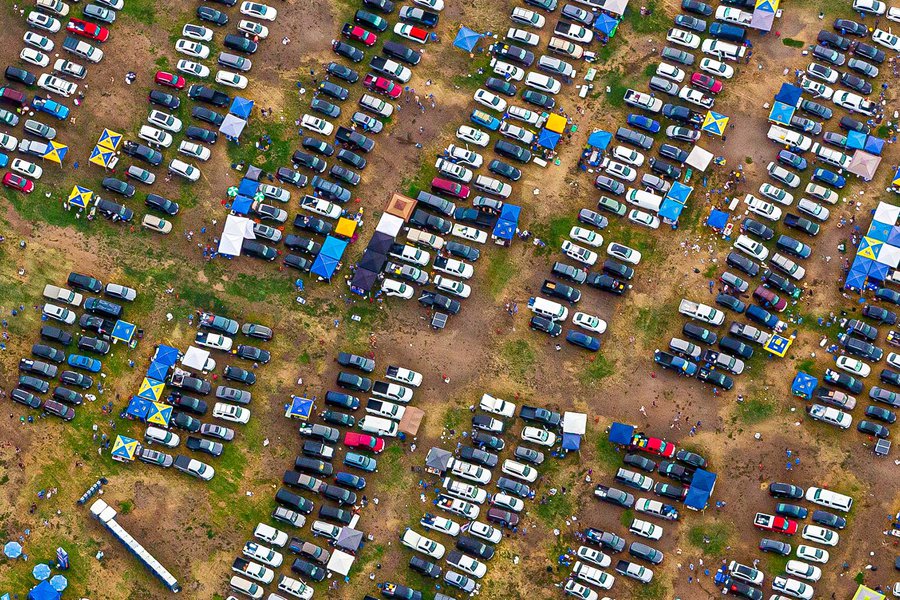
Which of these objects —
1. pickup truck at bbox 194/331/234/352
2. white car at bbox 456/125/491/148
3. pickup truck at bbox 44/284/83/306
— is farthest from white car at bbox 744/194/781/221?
pickup truck at bbox 44/284/83/306

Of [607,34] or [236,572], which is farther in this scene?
[607,34]

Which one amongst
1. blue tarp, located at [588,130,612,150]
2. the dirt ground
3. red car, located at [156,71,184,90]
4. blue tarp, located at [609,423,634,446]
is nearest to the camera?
the dirt ground

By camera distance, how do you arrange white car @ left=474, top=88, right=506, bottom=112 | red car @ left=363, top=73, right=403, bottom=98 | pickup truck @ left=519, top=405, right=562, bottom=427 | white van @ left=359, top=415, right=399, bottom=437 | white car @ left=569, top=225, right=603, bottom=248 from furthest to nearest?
red car @ left=363, top=73, right=403, bottom=98, white car @ left=474, top=88, right=506, bottom=112, white car @ left=569, top=225, right=603, bottom=248, pickup truck @ left=519, top=405, right=562, bottom=427, white van @ left=359, top=415, right=399, bottom=437

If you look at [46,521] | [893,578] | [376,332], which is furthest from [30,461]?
[893,578]

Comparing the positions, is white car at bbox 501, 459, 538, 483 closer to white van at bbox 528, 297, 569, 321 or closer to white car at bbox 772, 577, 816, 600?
white van at bbox 528, 297, 569, 321

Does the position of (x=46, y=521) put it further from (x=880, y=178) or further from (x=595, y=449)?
(x=880, y=178)

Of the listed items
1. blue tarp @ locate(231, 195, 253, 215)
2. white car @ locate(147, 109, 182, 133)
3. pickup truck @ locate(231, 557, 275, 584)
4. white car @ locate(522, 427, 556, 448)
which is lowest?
pickup truck @ locate(231, 557, 275, 584)

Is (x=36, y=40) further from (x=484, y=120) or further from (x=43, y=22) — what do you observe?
(x=484, y=120)
